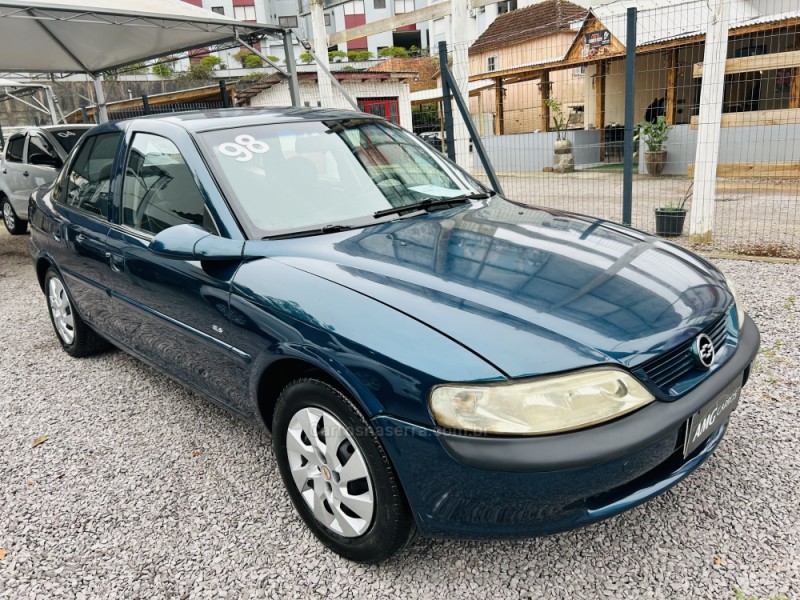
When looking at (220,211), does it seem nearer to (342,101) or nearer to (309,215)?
(309,215)

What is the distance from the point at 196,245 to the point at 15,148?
959 cm

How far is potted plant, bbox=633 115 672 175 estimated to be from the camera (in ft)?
43.6

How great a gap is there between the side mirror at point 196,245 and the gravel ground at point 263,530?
109cm

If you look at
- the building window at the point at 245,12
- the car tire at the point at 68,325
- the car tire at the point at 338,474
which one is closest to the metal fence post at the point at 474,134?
the car tire at the point at 68,325

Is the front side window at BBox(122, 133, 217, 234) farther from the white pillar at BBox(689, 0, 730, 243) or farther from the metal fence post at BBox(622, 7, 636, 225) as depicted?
the white pillar at BBox(689, 0, 730, 243)

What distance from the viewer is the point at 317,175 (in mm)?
2902

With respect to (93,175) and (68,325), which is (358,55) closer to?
(68,325)

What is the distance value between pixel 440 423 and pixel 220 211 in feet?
4.66

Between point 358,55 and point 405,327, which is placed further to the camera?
point 358,55

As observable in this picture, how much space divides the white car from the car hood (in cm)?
828

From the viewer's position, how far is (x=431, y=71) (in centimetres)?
3528

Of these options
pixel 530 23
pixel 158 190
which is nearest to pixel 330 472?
pixel 158 190

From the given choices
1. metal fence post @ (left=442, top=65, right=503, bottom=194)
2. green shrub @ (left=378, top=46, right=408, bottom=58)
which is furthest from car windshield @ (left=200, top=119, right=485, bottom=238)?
green shrub @ (left=378, top=46, right=408, bottom=58)

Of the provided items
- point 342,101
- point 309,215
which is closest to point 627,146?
point 309,215
